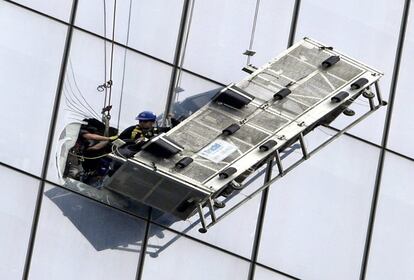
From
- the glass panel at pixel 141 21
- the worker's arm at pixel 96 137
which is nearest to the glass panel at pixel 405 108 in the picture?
the glass panel at pixel 141 21

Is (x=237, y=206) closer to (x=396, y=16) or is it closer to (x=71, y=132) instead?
(x=71, y=132)

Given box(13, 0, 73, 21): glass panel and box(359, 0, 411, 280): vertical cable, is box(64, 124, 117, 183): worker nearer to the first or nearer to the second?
box(13, 0, 73, 21): glass panel

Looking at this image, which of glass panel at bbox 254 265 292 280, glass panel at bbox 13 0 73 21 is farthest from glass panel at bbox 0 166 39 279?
glass panel at bbox 254 265 292 280

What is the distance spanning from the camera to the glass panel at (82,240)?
3853 cm

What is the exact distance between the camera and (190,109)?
134 ft

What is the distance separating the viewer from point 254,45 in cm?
4209

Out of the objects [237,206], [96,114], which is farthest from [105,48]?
[237,206]

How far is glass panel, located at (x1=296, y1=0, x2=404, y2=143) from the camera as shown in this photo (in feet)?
142

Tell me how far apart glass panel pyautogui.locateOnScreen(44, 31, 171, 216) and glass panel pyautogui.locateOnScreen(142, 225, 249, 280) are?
2.62 ft

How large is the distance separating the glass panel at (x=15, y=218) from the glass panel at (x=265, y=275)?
5.42 m

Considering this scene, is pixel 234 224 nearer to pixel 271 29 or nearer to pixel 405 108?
pixel 271 29

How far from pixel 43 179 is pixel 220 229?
13.7 ft

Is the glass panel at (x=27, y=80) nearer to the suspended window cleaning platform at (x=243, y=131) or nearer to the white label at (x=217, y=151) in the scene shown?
the suspended window cleaning platform at (x=243, y=131)

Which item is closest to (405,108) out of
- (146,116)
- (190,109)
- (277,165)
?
(277,165)
